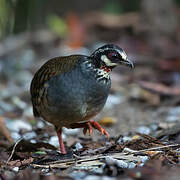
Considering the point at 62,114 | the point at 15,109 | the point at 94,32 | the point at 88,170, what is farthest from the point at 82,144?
the point at 94,32

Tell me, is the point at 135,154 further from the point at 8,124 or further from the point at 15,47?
the point at 15,47

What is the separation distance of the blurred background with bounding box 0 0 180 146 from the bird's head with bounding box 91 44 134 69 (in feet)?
4.76

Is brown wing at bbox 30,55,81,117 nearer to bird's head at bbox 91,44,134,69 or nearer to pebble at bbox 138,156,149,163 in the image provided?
bird's head at bbox 91,44,134,69

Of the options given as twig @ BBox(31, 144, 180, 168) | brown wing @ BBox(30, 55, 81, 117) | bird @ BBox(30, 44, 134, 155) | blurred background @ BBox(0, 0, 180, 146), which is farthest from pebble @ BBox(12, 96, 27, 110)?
twig @ BBox(31, 144, 180, 168)

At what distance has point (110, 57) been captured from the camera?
A: 471cm

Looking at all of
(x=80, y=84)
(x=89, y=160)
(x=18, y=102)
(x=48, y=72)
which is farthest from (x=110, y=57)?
(x=18, y=102)

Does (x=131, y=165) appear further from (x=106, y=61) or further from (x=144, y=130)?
(x=144, y=130)

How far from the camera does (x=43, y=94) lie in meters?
4.95

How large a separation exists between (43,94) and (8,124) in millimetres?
1613

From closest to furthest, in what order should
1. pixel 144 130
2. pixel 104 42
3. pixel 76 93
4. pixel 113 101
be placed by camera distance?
pixel 76 93 → pixel 144 130 → pixel 113 101 → pixel 104 42

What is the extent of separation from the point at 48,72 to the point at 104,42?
6.22 meters

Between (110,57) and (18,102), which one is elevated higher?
(110,57)

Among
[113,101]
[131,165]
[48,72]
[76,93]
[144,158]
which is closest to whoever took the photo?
[131,165]

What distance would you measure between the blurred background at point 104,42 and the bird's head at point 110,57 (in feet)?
4.76
